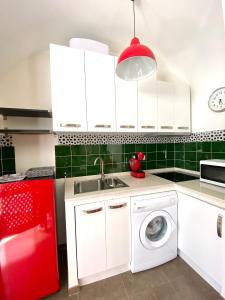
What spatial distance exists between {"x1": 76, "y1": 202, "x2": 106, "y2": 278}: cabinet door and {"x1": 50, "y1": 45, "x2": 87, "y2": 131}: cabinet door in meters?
0.79

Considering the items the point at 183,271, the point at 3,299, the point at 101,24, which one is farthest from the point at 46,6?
the point at 183,271

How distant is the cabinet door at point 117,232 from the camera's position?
1.35 m

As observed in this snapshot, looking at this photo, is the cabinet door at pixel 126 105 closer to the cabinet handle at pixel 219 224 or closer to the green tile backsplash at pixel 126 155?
the green tile backsplash at pixel 126 155

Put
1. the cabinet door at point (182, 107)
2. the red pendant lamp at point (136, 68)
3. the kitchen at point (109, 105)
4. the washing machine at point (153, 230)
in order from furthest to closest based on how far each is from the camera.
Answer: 1. the cabinet door at point (182, 107)
2. the washing machine at point (153, 230)
3. the kitchen at point (109, 105)
4. the red pendant lamp at point (136, 68)

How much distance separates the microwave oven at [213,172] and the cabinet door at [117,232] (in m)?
0.95

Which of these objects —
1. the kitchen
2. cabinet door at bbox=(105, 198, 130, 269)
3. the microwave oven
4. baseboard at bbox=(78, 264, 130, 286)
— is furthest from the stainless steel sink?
the microwave oven

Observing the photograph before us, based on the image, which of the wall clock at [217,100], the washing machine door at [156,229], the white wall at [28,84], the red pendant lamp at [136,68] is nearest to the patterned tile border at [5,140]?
the white wall at [28,84]

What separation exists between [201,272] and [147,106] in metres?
1.84

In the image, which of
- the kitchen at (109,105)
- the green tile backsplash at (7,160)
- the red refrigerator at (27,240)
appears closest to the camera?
the red refrigerator at (27,240)

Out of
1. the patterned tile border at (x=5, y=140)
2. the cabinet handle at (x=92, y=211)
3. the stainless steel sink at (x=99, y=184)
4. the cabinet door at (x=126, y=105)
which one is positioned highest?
the cabinet door at (x=126, y=105)

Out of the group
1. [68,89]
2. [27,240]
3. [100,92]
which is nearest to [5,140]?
[68,89]

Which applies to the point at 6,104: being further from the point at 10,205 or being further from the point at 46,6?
the point at 10,205

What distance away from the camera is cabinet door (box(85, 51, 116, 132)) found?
58.0 inches

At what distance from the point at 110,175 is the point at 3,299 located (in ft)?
4.77
